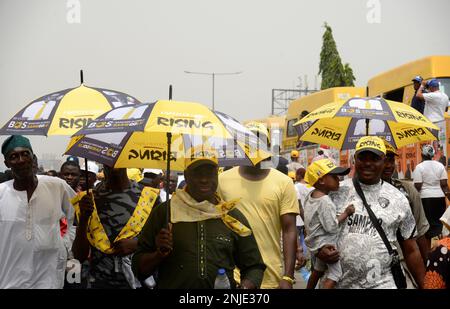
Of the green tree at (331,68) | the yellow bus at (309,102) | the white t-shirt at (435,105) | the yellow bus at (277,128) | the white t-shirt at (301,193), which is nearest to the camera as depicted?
the white t-shirt at (301,193)

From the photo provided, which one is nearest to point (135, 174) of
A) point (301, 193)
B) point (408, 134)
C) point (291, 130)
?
point (301, 193)

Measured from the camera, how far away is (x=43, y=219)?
18.4 ft

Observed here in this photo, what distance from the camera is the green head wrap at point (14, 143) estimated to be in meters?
5.62

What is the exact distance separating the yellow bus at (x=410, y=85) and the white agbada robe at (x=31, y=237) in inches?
306

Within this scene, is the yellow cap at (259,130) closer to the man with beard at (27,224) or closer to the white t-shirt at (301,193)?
the man with beard at (27,224)

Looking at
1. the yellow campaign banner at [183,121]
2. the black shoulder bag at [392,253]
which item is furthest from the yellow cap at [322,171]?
the yellow campaign banner at [183,121]

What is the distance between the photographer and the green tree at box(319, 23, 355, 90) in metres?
45.4

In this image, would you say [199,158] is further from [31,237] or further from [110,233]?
[31,237]

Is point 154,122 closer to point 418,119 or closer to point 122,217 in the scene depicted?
point 122,217

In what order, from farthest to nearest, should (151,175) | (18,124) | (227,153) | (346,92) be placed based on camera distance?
(346,92) < (151,175) < (18,124) < (227,153)

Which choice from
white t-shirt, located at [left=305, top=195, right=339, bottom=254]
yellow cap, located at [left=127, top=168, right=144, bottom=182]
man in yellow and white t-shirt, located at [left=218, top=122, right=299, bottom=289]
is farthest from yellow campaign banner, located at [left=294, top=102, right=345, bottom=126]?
yellow cap, located at [left=127, top=168, right=144, bottom=182]

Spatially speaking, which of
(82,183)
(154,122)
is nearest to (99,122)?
(154,122)

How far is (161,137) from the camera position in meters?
6.39
